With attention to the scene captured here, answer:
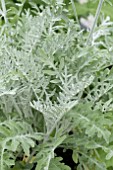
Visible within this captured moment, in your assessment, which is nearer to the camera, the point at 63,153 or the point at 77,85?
the point at 77,85

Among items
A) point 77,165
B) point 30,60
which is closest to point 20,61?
point 30,60

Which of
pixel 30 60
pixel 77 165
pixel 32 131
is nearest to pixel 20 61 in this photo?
pixel 30 60

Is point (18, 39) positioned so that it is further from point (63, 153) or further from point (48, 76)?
point (63, 153)

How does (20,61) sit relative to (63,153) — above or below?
above

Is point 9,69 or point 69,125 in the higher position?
point 9,69

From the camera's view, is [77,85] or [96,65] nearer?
[77,85]

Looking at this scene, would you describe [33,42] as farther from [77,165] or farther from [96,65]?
[77,165]
